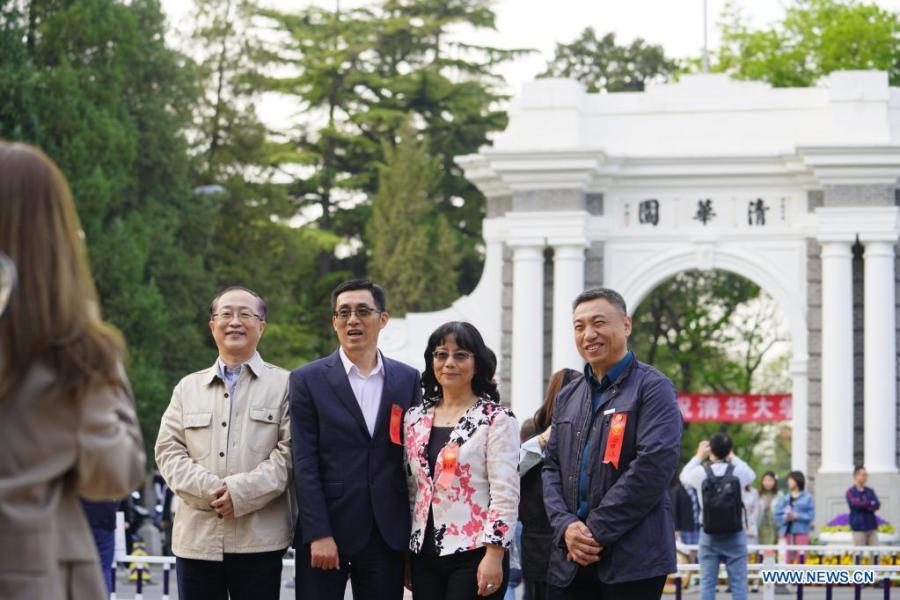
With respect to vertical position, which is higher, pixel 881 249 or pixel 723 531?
pixel 881 249

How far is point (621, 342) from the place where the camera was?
5477mm

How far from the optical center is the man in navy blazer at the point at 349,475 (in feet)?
18.1

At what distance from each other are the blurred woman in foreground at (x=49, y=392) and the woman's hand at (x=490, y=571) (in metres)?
2.44

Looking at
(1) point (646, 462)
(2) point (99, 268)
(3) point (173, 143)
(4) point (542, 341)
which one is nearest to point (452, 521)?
(1) point (646, 462)

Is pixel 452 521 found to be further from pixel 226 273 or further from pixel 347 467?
pixel 226 273

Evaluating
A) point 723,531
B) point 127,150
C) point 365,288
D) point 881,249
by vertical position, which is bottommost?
point 723,531

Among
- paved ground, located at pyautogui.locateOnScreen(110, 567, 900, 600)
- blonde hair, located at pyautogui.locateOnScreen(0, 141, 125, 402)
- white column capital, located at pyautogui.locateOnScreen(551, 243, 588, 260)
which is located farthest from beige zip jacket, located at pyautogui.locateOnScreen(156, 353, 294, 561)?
white column capital, located at pyautogui.locateOnScreen(551, 243, 588, 260)

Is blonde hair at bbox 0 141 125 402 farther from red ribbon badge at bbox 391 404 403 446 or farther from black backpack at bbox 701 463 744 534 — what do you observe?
black backpack at bbox 701 463 744 534

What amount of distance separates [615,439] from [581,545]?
0.39 metres

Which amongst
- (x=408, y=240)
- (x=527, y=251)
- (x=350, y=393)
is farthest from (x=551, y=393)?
(x=408, y=240)

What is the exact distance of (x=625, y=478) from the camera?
5141 millimetres

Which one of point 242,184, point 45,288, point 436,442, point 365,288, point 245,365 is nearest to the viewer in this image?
point 45,288

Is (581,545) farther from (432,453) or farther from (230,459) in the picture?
(230,459)

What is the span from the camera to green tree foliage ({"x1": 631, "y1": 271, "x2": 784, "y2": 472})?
3092cm
